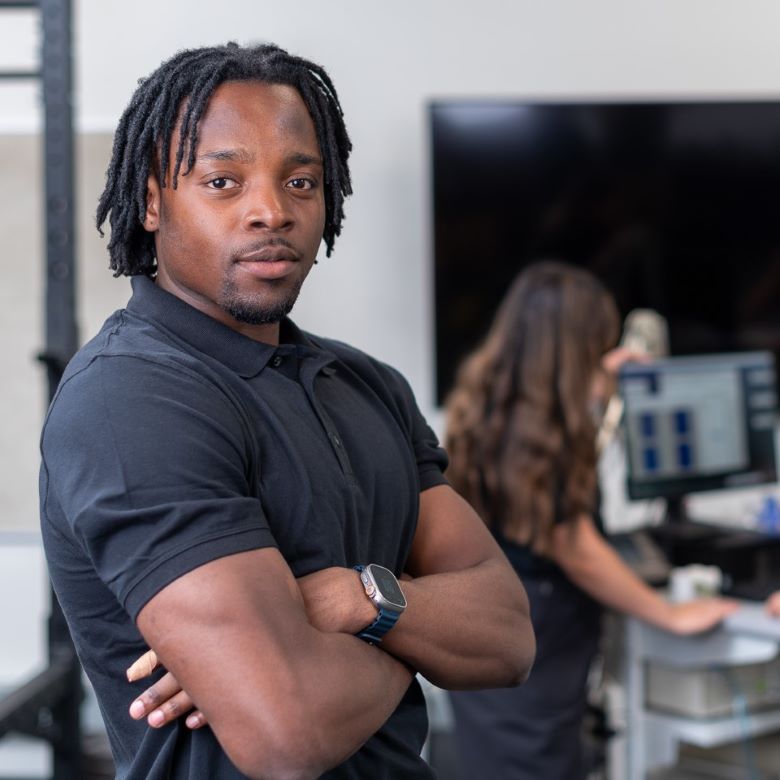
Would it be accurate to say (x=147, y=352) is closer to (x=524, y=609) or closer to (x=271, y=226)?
(x=271, y=226)

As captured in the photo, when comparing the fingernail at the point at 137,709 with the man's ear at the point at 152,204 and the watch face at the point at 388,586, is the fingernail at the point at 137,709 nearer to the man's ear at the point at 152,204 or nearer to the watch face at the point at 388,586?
the watch face at the point at 388,586

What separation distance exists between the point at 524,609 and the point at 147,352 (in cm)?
54

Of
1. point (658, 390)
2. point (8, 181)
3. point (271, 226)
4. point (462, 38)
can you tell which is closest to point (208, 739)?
point (271, 226)

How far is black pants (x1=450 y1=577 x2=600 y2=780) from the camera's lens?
254 centimetres

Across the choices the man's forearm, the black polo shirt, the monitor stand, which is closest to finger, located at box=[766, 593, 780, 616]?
the monitor stand

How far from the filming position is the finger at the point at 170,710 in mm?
1082

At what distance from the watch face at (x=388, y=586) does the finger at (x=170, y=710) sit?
198 millimetres

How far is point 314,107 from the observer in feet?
4.00

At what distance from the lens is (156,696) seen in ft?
3.58

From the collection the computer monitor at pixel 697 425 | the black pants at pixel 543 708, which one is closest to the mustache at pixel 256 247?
the black pants at pixel 543 708

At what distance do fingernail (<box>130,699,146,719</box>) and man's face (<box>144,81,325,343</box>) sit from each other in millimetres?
360

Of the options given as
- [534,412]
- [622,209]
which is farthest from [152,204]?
[622,209]

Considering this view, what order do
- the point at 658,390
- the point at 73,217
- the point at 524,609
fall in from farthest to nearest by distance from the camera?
the point at 658,390 → the point at 73,217 → the point at 524,609

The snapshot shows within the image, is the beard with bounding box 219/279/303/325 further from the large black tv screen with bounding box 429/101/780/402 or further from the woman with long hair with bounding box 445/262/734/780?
the large black tv screen with bounding box 429/101/780/402
